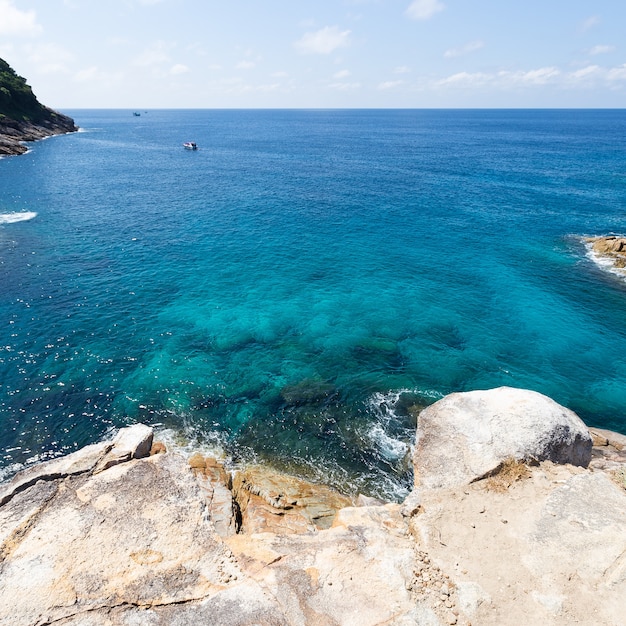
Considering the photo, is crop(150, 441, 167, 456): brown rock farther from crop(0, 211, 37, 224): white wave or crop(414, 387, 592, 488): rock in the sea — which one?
crop(0, 211, 37, 224): white wave

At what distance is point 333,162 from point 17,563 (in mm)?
125598

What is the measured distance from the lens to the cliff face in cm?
12931

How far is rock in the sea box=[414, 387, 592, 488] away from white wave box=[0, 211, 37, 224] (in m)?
75.4

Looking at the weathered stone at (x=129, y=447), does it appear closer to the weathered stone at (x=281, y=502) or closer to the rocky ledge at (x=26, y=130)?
the weathered stone at (x=281, y=502)

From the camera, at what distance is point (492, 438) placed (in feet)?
76.7

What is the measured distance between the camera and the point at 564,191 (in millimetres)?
94375

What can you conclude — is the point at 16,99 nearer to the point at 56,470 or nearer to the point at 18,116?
the point at 18,116

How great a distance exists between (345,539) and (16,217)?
79.1m

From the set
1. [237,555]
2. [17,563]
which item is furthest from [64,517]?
[237,555]

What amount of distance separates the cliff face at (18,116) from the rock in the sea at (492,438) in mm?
145345

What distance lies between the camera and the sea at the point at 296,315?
3262 cm

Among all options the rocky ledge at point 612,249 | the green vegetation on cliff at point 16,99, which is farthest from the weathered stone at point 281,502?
the green vegetation on cliff at point 16,99

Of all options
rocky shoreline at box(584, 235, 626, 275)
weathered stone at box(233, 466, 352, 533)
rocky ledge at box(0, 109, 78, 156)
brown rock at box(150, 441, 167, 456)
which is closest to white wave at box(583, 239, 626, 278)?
rocky shoreline at box(584, 235, 626, 275)

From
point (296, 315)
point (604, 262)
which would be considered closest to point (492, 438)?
point (296, 315)
